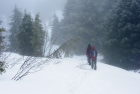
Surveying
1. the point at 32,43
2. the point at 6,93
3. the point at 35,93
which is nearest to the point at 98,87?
the point at 35,93

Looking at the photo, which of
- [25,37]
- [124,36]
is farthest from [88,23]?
[25,37]

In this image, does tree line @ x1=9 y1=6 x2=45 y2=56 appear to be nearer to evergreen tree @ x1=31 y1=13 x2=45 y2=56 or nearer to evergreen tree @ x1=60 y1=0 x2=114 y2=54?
evergreen tree @ x1=31 y1=13 x2=45 y2=56

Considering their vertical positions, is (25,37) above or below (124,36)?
below

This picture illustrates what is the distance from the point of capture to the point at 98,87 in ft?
30.8

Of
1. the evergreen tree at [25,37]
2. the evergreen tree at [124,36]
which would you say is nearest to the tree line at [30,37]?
the evergreen tree at [25,37]

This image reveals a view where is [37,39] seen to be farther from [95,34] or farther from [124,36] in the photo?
[95,34]

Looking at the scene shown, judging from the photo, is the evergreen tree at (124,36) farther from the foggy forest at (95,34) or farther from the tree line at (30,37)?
the tree line at (30,37)

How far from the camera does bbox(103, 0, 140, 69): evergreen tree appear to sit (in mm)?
23531

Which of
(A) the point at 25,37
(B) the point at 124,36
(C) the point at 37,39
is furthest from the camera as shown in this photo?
(B) the point at 124,36

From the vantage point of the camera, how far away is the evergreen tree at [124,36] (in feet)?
77.2

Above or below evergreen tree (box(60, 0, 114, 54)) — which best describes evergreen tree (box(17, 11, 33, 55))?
below

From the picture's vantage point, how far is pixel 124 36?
79.5 ft

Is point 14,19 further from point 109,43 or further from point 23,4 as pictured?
point 109,43

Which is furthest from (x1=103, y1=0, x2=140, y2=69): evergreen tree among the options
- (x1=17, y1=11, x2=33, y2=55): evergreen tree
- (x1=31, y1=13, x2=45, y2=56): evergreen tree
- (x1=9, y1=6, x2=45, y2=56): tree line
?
(x1=17, y1=11, x2=33, y2=55): evergreen tree
